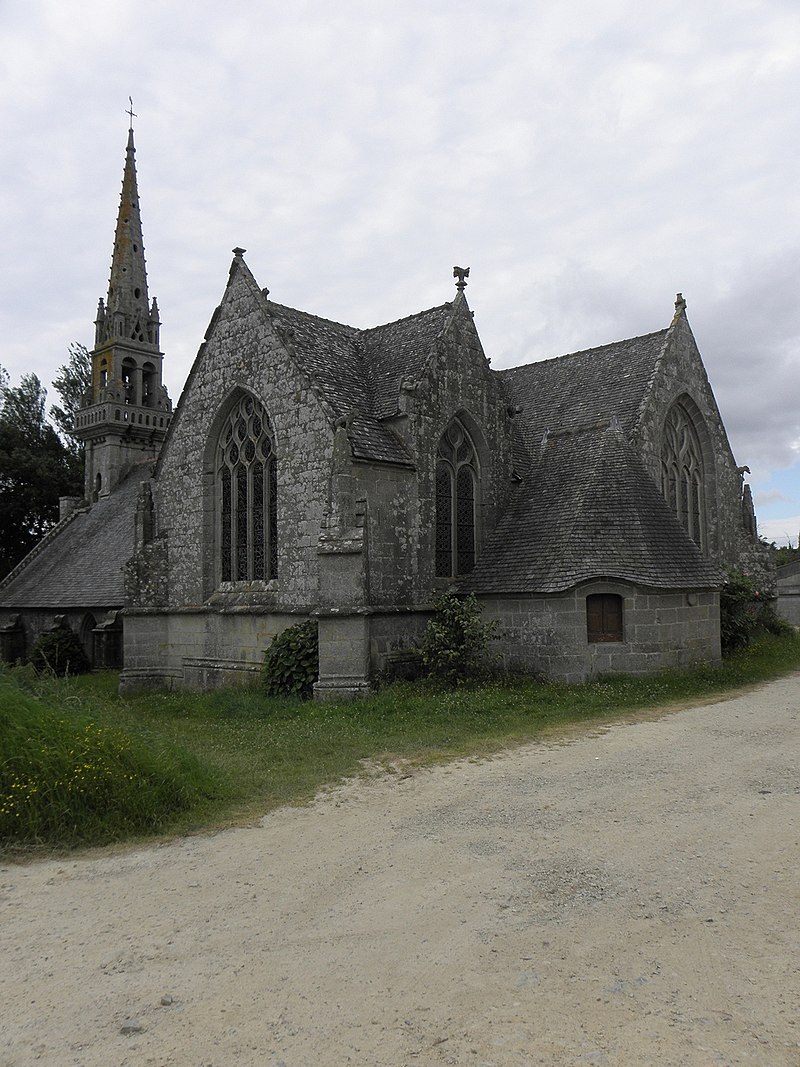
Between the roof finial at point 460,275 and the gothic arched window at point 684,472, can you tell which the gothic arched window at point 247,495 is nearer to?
the roof finial at point 460,275

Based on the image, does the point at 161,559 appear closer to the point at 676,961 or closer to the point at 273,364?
the point at 273,364

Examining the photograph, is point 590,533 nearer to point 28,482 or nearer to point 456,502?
point 456,502

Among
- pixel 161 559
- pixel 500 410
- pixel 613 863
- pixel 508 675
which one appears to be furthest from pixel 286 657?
pixel 613 863

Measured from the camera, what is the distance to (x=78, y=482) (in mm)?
42594

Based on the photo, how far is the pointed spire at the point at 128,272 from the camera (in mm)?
35906

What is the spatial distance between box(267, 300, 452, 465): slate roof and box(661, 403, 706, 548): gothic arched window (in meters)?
7.90

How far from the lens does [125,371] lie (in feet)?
121

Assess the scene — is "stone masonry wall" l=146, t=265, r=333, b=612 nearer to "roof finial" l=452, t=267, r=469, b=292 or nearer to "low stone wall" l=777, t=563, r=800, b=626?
"roof finial" l=452, t=267, r=469, b=292

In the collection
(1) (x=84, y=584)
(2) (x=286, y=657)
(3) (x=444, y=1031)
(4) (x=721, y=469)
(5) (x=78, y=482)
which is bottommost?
(3) (x=444, y=1031)

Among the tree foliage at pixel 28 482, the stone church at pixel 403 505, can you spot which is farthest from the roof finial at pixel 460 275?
the tree foliage at pixel 28 482

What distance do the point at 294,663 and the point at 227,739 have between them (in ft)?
12.3

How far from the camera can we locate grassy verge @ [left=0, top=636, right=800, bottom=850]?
7398mm

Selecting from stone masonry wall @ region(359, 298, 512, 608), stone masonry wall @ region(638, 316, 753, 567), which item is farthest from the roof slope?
stone masonry wall @ region(359, 298, 512, 608)

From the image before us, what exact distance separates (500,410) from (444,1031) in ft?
53.0
